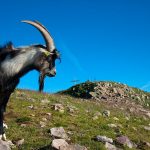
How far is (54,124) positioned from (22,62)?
4.96 m

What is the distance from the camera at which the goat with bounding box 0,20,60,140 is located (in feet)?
47.6

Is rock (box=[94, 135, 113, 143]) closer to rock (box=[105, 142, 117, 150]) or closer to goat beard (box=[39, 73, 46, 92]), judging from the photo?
rock (box=[105, 142, 117, 150])

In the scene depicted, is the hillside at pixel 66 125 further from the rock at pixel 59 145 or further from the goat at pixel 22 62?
the goat at pixel 22 62

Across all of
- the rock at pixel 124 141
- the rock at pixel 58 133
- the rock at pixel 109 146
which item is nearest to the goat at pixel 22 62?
the rock at pixel 58 133

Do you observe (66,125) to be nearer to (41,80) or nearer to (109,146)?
(109,146)

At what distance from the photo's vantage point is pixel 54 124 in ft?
62.1

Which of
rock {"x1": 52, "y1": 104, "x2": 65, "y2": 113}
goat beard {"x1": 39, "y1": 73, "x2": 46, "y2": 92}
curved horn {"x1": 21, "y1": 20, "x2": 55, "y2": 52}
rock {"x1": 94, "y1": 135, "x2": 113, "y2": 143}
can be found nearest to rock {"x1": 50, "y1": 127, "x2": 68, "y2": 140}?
rock {"x1": 94, "y1": 135, "x2": 113, "y2": 143}

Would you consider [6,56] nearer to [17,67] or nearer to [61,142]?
[17,67]

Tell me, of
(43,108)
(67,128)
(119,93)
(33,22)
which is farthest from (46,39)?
(119,93)

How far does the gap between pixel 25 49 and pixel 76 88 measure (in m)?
22.9

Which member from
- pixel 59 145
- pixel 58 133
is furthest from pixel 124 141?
pixel 59 145

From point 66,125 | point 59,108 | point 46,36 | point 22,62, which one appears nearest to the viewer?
point 22,62

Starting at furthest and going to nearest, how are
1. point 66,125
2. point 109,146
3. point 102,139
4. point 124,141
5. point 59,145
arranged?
point 66,125
point 124,141
point 102,139
point 109,146
point 59,145

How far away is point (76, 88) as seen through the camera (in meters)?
A: 37.7
